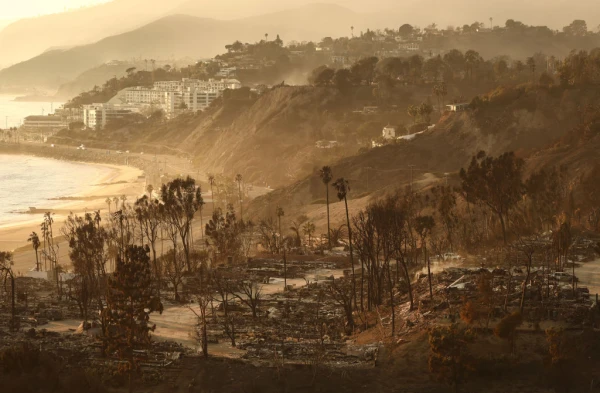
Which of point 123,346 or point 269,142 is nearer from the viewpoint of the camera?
point 123,346

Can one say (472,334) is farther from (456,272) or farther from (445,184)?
(445,184)

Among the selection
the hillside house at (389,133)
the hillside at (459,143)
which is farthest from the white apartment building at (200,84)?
the hillside at (459,143)

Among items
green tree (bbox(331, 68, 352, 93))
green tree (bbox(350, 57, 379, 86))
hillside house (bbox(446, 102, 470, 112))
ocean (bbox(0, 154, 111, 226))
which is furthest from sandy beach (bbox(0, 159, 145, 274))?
hillside house (bbox(446, 102, 470, 112))

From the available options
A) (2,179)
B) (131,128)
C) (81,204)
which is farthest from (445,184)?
(131,128)

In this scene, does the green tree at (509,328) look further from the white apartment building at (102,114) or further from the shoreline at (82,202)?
the white apartment building at (102,114)

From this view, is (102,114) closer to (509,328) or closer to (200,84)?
(200,84)

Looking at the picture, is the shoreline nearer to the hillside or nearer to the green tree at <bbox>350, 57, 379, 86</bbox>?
the hillside

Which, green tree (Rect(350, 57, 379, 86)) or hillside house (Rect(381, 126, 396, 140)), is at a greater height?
green tree (Rect(350, 57, 379, 86))

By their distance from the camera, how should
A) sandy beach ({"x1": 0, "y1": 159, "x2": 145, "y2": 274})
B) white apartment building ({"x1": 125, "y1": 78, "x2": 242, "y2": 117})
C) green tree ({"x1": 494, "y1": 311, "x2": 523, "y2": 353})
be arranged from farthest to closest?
white apartment building ({"x1": 125, "y1": 78, "x2": 242, "y2": 117})
sandy beach ({"x1": 0, "y1": 159, "x2": 145, "y2": 274})
green tree ({"x1": 494, "y1": 311, "x2": 523, "y2": 353})
